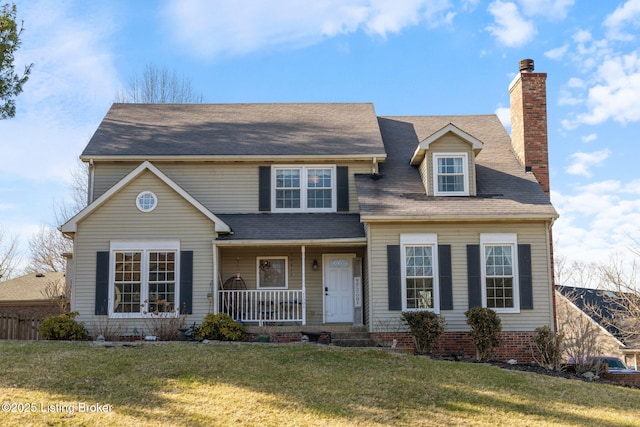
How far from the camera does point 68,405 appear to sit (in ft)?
32.0

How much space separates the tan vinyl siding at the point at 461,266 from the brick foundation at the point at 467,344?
175mm

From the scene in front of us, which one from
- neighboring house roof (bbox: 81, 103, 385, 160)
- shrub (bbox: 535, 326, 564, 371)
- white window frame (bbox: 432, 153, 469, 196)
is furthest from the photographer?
neighboring house roof (bbox: 81, 103, 385, 160)

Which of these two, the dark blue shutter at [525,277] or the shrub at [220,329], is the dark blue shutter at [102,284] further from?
the dark blue shutter at [525,277]

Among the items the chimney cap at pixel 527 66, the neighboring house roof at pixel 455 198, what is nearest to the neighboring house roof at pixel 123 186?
the neighboring house roof at pixel 455 198

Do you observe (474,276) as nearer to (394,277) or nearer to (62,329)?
(394,277)

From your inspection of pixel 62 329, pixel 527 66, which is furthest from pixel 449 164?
pixel 62 329

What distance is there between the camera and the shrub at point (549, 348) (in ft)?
48.9

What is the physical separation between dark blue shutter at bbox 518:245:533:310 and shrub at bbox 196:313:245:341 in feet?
22.4

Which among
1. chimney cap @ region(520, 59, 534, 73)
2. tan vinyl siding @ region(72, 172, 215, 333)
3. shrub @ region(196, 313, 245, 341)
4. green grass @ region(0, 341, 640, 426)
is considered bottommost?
green grass @ region(0, 341, 640, 426)

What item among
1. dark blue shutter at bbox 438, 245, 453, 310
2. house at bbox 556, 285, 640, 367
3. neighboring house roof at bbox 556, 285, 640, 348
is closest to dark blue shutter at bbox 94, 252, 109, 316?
dark blue shutter at bbox 438, 245, 453, 310

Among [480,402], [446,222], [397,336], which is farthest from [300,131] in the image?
[480,402]

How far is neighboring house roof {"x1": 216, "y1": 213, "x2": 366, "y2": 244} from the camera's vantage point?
16.6m

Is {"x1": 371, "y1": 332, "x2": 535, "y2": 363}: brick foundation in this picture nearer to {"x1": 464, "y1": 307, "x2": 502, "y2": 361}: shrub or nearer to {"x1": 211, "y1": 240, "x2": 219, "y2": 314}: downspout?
{"x1": 464, "y1": 307, "x2": 502, "y2": 361}: shrub

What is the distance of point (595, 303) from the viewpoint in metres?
32.1
